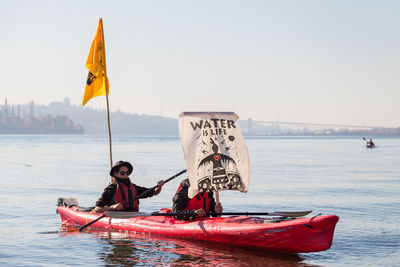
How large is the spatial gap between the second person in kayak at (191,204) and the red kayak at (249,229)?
21 centimetres

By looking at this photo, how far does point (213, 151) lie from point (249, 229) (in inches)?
67.9

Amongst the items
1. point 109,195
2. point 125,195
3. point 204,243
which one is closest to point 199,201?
point 204,243

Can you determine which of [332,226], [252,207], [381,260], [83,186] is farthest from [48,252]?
[83,186]

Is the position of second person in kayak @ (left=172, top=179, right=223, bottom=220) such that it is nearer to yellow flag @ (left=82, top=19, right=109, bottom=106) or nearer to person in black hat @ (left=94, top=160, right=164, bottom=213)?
person in black hat @ (left=94, top=160, right=164, bottom=213)

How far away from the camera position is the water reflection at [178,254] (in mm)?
11383

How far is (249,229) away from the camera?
11617 millimetres

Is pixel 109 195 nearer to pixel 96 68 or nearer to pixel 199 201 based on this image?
pixel 199 201

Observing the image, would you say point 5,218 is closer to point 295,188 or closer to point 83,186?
point 83,186

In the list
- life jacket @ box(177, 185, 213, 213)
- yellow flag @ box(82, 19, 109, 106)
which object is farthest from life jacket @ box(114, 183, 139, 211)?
yellow flag @ box(82, 19, 109, 106)

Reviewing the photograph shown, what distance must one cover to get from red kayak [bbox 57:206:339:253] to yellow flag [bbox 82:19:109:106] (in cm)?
364

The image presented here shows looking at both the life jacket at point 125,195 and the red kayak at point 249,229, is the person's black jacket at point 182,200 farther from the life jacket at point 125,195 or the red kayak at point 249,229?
the life jacket at point 125,195

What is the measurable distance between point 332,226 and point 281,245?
115cm

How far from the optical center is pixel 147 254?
12094 mm

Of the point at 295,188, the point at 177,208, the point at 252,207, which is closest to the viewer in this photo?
the point at 177,208
